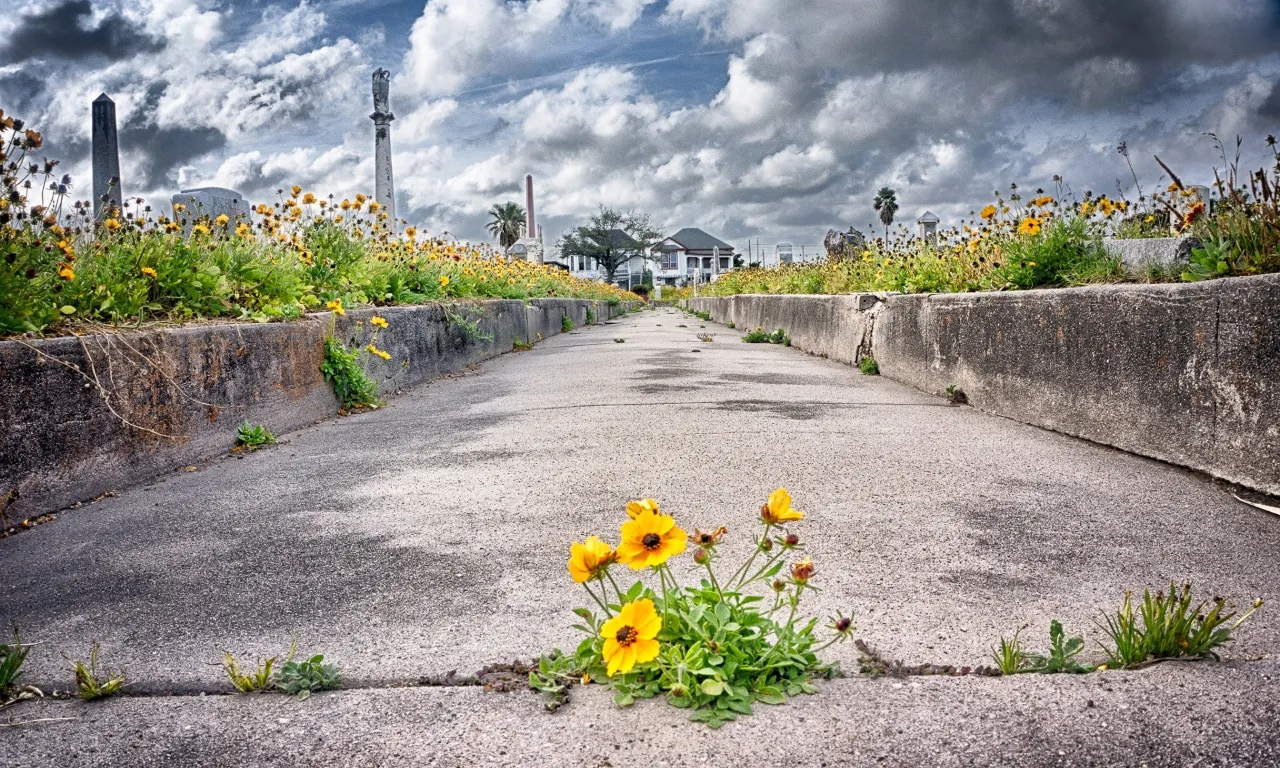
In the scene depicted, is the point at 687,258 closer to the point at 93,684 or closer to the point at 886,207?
the point at 886,207

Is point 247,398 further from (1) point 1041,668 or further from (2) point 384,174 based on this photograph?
(2) point 384,174

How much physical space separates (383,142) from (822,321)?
33.3 ft

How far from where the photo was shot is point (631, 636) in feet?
4.81

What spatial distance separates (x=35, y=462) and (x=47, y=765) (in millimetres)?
1935

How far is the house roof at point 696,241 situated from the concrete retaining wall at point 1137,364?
86.8 meters

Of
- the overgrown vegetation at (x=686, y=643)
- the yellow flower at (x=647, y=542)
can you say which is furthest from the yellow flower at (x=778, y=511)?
the yellow flower at (x=647, y=542)

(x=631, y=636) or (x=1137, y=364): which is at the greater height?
(x=1137, y=364)

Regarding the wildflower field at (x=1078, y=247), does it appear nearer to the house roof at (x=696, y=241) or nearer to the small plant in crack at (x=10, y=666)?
the small plant in crack at (x=10, y=666)

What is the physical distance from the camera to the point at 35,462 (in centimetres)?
292

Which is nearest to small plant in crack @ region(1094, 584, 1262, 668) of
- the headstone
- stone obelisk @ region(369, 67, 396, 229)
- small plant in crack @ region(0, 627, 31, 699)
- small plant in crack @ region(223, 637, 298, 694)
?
small plant in crack @ region(223, 637, 298, 694)

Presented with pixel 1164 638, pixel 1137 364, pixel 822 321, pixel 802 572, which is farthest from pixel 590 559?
pixel 822 321

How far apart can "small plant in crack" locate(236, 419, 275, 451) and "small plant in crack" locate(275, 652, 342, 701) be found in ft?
8.96

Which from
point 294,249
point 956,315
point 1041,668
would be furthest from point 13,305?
point 956,315

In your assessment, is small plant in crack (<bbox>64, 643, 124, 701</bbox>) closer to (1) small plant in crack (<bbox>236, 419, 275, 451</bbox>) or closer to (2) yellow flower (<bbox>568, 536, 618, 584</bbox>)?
(2) yellow flower (<bbox>568, 536, 618, 584</bbox>)
